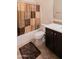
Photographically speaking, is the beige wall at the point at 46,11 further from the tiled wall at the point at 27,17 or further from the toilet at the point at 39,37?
the toilet at the point at 39,37

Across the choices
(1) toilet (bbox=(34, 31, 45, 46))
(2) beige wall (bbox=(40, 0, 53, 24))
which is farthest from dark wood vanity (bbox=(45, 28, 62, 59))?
(2) beige wall (bbox=(40, 0, 53, 24))

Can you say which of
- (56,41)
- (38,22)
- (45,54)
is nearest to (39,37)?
(45,54)

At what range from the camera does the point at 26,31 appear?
14.8 feet

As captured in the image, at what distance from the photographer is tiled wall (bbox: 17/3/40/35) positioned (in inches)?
161

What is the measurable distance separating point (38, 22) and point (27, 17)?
746 mm

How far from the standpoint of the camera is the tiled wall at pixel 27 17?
4.10m

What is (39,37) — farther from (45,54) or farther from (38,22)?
(38,22)

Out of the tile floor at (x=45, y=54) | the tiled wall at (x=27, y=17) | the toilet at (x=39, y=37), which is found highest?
the tiled wall at (x=27, y=17)

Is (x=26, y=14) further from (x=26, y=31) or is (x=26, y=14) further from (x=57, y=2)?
(x=57, y=2)

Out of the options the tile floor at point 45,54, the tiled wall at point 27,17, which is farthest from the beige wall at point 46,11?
the tile floor at point 45,54
